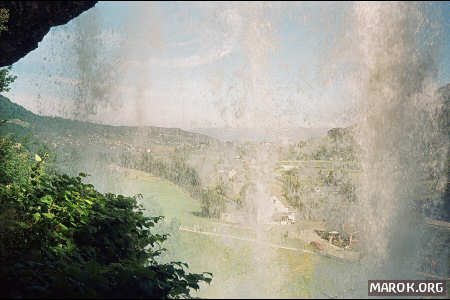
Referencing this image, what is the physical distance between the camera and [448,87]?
37.1 ft

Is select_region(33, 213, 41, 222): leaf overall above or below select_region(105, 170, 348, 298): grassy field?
above

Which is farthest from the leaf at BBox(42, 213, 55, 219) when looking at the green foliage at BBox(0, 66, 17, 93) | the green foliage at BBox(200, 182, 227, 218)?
the green foliage at BBox(200, 182, 227, 218)

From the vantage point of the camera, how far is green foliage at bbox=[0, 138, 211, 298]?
1443 mm

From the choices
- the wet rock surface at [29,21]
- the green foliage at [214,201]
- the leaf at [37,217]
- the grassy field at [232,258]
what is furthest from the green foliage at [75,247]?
the green foliage at [214,201]

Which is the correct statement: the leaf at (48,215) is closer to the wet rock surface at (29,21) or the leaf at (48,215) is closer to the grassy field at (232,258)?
the wet rock surface at (29,21)

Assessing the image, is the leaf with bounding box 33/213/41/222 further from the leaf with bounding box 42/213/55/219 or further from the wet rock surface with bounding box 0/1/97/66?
the wet rock surface with bounding box 0/1/97/66

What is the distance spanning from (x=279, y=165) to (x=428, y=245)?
9100 millimetres

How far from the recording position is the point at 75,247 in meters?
2.12

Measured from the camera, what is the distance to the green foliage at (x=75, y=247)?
1.44 metres

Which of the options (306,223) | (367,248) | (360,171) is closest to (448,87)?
(360,171)

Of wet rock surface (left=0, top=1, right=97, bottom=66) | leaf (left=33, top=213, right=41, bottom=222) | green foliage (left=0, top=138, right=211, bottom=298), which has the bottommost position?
green foliage (left=0, top=138, right=211, bottom=298)

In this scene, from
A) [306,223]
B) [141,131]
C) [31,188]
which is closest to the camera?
[31,188]

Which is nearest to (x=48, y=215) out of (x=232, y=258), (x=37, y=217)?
(x=37, y=217)

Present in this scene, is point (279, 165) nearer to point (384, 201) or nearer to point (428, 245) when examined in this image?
point (384, 201)
